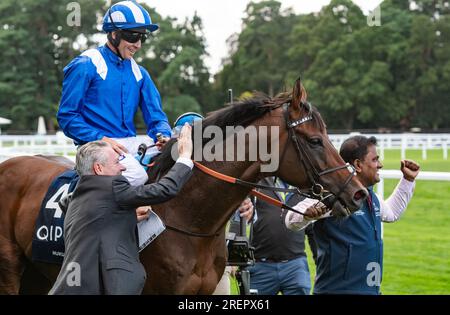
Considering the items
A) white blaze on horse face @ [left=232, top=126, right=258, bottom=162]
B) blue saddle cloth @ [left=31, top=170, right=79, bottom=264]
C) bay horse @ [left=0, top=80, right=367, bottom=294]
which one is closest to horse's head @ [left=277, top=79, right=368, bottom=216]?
bay horse @ [left=0, top=80, right=367, bottom=294]

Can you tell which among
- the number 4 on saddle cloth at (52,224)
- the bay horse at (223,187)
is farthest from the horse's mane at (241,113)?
the number 4 on saddle cloth at (52,224)

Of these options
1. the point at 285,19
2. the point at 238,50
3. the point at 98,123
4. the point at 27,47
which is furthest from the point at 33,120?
the point at 98,123

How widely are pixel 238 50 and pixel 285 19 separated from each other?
4.59 metres

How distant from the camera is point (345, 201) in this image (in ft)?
11.9

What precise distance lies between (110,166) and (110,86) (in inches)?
36.0

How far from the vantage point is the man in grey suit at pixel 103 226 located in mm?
3256

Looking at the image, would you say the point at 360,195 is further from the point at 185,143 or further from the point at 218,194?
the point at 185,143

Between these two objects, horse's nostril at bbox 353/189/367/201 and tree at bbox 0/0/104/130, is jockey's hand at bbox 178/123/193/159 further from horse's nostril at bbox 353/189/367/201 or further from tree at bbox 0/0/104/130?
tree at bbox 0/0/104/130

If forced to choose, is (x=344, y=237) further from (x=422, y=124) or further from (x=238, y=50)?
(x=238, y=50)

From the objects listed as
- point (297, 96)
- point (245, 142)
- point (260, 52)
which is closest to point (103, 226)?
point (245, 142)

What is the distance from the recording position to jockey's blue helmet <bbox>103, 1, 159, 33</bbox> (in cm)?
415

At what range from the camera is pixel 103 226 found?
3311 mm
